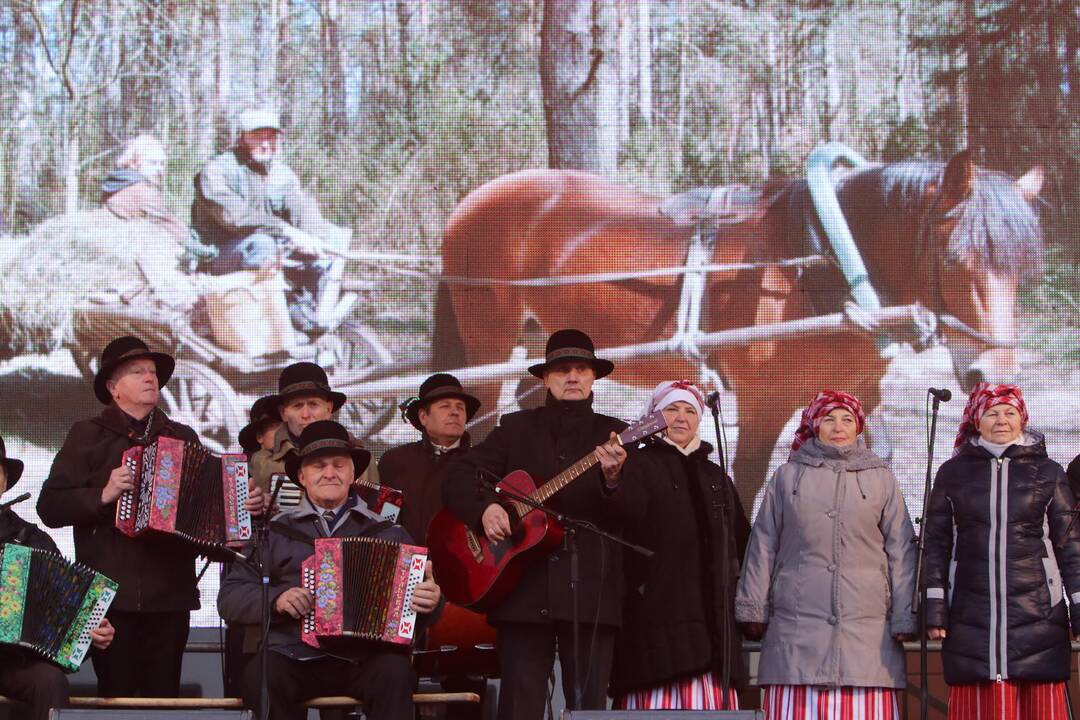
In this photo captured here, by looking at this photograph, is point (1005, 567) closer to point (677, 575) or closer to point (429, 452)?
point (677, 575)

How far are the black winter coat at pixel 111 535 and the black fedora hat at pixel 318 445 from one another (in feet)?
1.34

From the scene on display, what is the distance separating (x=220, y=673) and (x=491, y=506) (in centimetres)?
219

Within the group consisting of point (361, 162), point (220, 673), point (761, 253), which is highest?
point (361, 162)

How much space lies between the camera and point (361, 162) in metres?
7.12

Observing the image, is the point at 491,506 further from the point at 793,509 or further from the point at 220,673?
the point at 220,673

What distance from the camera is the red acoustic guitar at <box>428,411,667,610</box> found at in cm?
507

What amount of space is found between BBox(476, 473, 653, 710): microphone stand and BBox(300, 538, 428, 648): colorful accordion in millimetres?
356

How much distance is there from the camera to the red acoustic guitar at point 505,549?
5070 mm

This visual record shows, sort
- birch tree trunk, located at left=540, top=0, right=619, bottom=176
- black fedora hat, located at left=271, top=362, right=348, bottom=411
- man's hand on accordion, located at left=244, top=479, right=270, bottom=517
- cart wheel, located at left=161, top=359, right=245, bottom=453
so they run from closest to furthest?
man's hand on accordion, located at left=244, top=479, right=270, bottom=517
black fedora hat, located at left=271, top=362, right=348, bottom=411
cart wheel, located at left=161, top=359, right=245, bottom=453
birch tree trunk, located at left=540, top=0, right=619, bottom=176

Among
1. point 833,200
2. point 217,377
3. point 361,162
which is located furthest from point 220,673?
point 833,200

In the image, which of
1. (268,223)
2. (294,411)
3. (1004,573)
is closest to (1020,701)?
(1004,573)

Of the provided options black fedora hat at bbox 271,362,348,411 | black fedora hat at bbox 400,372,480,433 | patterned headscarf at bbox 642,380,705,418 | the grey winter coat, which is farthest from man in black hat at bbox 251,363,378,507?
the grey winter coat

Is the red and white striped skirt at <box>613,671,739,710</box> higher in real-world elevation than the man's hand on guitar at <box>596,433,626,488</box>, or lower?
lower

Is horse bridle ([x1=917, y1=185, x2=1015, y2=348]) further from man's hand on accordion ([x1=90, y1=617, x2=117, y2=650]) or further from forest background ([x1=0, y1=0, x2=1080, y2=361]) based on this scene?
man's hand on accordion ([x1=90, y1=617, x2=117, y2=650])
